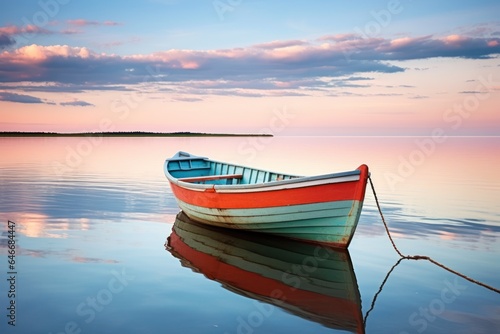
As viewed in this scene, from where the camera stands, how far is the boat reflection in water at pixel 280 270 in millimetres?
6832

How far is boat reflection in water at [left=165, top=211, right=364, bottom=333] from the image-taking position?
6832 millimetres

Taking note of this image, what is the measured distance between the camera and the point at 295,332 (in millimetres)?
5930

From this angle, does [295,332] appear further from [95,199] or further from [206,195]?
[95,199]

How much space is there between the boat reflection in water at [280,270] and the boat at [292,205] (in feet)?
1.25

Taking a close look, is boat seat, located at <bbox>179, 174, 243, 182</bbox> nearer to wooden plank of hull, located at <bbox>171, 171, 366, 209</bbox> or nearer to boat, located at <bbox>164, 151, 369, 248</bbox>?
boat, located at <bbox>164, 151, 369, 248</bbox>

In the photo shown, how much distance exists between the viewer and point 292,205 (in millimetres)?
9766

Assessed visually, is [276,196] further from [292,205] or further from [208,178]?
[208,178]

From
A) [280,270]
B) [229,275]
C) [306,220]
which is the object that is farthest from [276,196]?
[229,275]

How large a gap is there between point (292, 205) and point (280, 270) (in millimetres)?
1653

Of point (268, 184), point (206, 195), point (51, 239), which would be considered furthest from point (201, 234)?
point (51, 239)

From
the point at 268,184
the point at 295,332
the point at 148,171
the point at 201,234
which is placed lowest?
the point at 148,171

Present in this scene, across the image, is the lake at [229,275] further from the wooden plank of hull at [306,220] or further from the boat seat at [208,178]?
the boat seat at [208,178]

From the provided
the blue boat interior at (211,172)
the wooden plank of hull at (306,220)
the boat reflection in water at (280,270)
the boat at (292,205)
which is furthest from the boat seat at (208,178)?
the wooden plank of hull at (306,220)

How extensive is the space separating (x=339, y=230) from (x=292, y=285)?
2193mm
